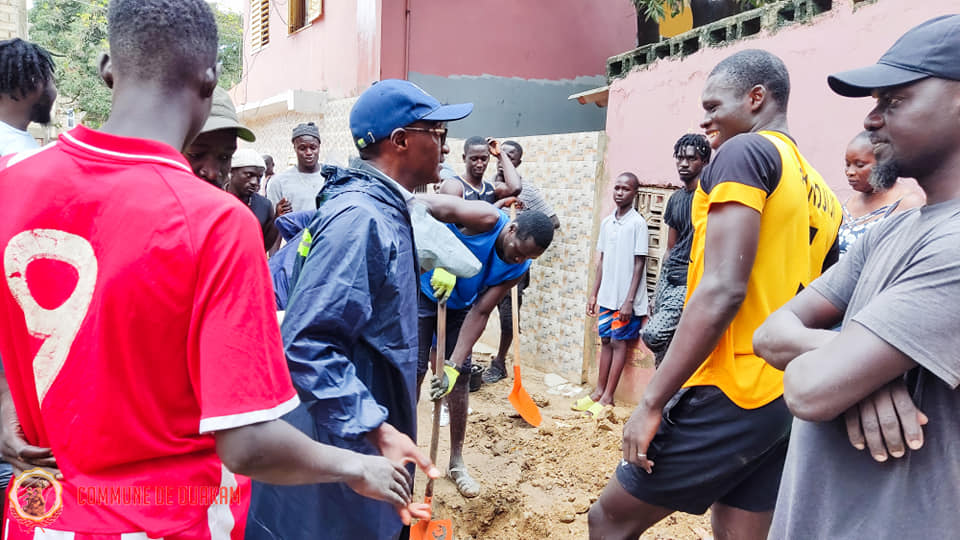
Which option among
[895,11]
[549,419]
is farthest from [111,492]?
[549,419]

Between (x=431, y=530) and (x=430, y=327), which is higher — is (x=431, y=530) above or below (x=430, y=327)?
below

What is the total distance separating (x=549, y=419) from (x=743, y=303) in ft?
11.6

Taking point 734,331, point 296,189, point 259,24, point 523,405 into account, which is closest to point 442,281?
point 734,331

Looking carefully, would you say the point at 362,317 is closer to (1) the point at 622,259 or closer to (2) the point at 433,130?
(2) the point at 433,130

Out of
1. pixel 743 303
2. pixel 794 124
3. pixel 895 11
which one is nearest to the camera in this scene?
pixel 743 303

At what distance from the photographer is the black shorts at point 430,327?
3.93m

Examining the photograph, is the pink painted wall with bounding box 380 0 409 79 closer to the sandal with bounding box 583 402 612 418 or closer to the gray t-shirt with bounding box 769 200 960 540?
the sandal with bounding box 583 402 612 418

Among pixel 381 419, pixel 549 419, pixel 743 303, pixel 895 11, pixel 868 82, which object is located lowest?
pixel 549 419

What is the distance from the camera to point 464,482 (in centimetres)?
405

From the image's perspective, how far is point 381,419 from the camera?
1701 millimetres

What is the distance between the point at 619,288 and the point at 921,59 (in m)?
4.27

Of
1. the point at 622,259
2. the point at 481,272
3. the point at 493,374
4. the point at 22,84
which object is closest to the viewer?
the point at 22,84

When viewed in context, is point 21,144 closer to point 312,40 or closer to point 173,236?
point 173,236

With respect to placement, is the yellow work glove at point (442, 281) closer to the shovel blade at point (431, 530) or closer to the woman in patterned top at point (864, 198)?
the shovel blade at point (431, 530)
